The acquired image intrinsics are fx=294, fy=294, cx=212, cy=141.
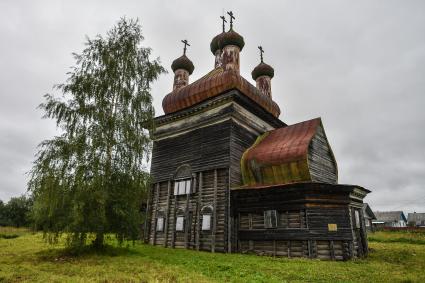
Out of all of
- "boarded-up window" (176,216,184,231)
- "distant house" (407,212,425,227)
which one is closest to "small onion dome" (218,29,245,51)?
"boarded-up window" (176,216,184,231)

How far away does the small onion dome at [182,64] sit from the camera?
26.2 meters

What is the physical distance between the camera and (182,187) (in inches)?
763

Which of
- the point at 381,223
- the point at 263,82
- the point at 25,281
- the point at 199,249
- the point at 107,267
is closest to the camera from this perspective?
the point at 25,281

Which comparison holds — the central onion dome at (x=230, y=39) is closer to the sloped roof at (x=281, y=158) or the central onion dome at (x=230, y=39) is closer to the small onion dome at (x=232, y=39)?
the small onion dome at (x=232, y=39)

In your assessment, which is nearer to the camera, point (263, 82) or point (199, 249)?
point (199, 249)

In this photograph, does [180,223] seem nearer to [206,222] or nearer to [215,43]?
[206,222]

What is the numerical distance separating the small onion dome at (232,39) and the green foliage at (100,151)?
359 inches

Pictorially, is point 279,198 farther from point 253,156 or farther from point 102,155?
point 102,155

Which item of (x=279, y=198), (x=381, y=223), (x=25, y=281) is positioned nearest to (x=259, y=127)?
(x=279, y=198)

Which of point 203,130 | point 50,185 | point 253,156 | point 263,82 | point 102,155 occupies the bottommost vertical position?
point 50,185

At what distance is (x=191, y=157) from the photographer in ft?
64.2

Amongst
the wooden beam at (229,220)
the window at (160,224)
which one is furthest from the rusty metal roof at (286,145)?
the window at (160,224)

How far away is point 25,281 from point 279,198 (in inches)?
440

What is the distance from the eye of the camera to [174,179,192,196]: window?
752 inches
